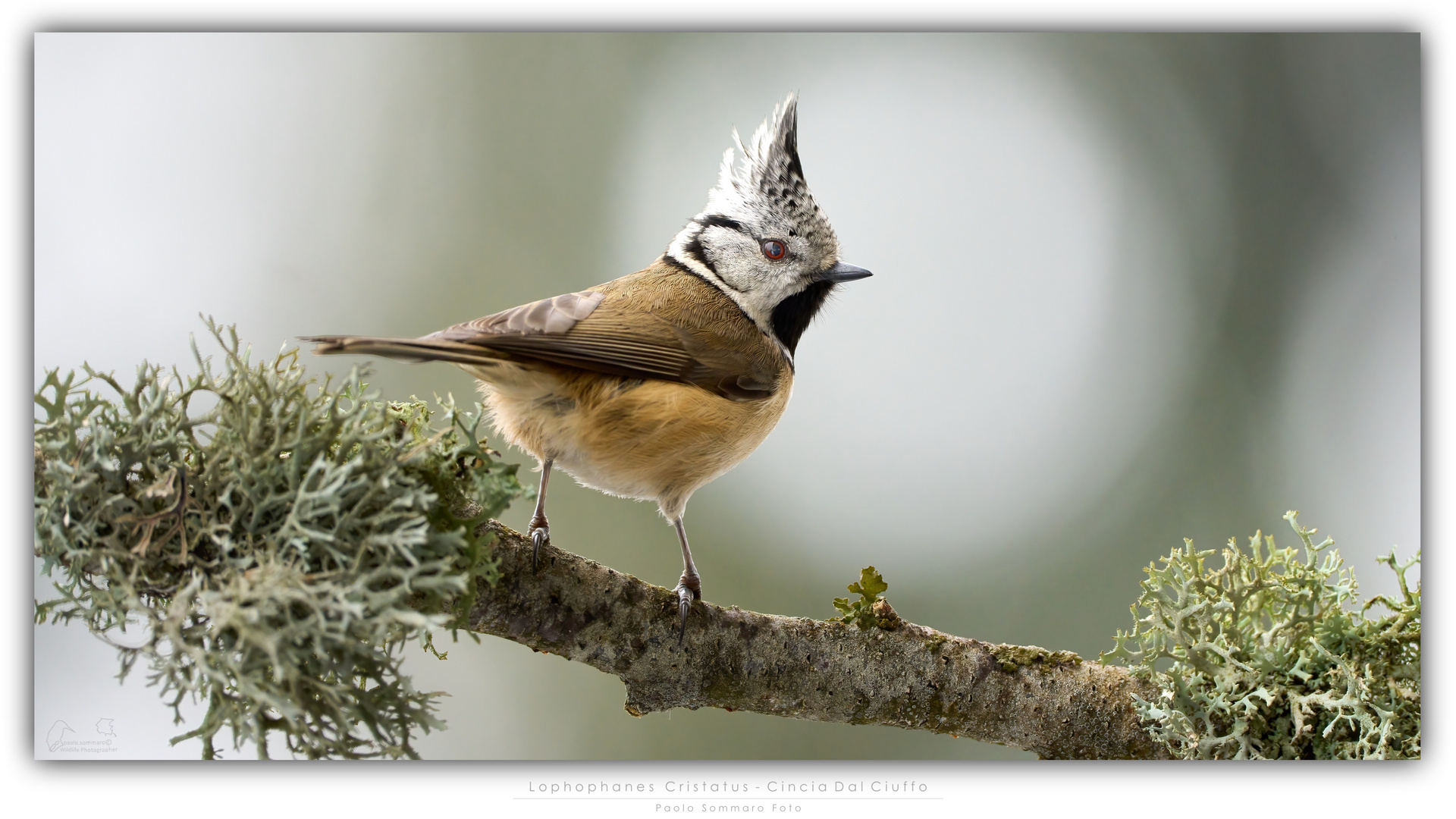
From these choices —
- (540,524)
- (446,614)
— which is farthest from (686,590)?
(446,614)

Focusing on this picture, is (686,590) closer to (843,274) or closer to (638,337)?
(638,337)

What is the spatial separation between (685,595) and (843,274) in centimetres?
86

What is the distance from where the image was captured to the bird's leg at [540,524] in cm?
158

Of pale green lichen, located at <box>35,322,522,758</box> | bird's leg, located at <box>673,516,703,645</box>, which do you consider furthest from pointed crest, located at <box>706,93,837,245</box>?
pale green lichen, located at <box>35,322,522,758</box>

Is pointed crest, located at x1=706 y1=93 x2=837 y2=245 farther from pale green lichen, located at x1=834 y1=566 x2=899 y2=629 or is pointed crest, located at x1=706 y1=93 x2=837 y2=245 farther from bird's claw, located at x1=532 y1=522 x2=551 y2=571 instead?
bird's claw, located at x1=532 y1=522 x2=551 y2=571

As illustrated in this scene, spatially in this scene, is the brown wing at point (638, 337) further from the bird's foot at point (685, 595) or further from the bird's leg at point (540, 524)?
the bird's foot at point (685, 595)

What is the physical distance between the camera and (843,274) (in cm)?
216

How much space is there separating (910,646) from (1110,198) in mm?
1479

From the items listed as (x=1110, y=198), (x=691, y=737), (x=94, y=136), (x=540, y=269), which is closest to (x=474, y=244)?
(x=540, y=269)

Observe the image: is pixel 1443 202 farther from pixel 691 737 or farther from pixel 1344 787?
pixel 691 737

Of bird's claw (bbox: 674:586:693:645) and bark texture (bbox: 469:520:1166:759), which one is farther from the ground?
bird's claw (bbox: 674:586:693:645)

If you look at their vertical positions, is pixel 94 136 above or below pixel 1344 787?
above

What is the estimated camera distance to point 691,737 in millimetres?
2254

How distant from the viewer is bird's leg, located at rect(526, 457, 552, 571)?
1576mm
